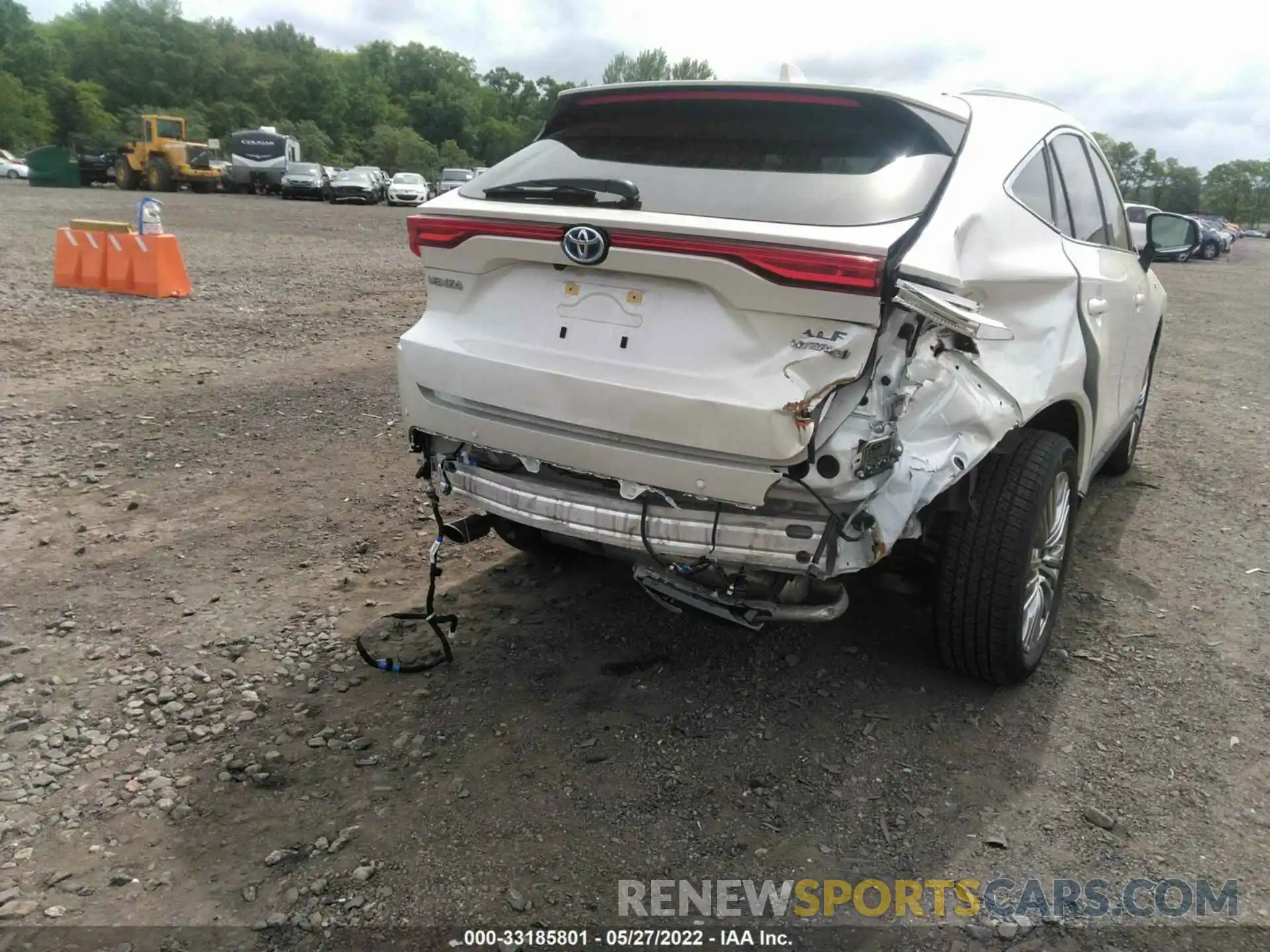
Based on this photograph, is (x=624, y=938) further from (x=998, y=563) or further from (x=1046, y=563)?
(x=1046, y=563)

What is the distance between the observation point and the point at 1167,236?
15.2ft

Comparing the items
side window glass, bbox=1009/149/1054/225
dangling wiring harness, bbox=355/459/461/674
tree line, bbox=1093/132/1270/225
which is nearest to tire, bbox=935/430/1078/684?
side window glass, bbox=1009/149/1054/225

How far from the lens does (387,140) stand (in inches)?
3000

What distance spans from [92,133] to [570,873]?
258 ft

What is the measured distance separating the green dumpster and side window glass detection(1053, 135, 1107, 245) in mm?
42533

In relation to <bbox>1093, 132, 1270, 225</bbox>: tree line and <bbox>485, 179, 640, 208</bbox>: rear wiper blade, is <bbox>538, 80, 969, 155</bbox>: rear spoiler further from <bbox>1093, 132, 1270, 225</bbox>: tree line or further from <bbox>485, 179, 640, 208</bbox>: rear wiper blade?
<bbox>1093, 132, 1270, 225</bbox>: tree line

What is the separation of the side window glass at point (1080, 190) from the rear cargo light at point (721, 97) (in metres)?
1.31

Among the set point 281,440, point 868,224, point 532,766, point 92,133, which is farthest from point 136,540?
point 92,133

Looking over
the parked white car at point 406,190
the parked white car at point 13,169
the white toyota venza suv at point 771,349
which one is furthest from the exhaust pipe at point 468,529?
the parked white car at point 13,169

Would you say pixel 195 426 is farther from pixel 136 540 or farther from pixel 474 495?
pixel 474 495

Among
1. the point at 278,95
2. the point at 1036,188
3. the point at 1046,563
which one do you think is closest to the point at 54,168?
the point at 1036,188

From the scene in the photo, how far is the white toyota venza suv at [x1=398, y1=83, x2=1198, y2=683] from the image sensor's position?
8.14 ft

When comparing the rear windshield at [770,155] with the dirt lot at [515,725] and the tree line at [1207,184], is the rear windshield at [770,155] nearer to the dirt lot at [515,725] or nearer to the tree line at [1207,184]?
the dirt lot at [515,725]

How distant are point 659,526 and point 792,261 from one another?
2.68 ft
